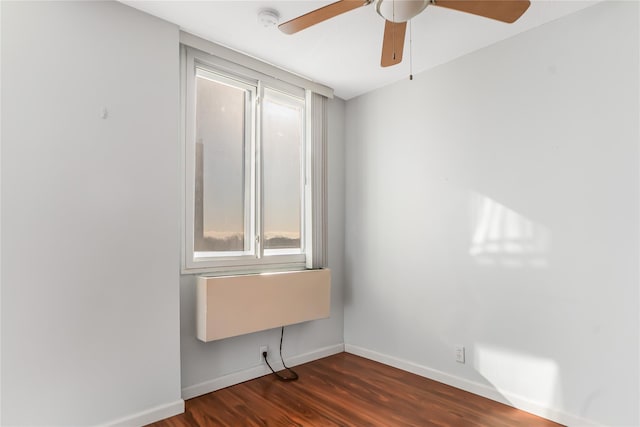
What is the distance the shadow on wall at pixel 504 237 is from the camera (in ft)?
8.04

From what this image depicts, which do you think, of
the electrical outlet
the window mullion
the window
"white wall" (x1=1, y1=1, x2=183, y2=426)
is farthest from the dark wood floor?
the window mullion

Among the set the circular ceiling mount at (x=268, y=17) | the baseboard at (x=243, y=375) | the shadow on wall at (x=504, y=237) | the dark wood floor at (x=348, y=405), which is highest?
the circular ceiling mount at (x=268, y=17)

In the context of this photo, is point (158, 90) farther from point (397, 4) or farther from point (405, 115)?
point (405, 115)

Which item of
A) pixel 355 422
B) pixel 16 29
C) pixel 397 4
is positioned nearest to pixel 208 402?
pixel 355 422

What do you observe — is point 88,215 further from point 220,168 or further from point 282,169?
point 282,169

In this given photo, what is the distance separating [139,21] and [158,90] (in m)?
0.41

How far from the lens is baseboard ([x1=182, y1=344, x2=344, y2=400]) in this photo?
2641 millimetres

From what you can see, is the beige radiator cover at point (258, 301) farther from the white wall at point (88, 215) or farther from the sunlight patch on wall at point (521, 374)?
the sunlight patch on wall at point (521, 374)

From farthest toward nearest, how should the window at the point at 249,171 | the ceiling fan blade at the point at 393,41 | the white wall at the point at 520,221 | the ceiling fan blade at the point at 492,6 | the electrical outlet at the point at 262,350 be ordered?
the electrical outlet at the point at 262,350 < the window at the point at 249,171 < the white wall at the point at 520,221 < the ceiling fan blade at the point at 393,41 < the ceiling fan blade at the point at 492,6

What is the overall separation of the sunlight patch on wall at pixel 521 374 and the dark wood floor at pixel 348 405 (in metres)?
0.12

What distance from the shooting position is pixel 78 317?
2055 mm

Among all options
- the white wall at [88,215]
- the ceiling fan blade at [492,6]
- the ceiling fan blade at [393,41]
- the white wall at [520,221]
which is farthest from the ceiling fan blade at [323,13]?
the white wall at [520,221]

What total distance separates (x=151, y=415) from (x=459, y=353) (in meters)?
2.14

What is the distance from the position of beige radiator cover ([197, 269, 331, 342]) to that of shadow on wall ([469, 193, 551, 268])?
4.18 feet
